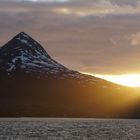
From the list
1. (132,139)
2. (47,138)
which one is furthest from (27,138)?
(132,139)

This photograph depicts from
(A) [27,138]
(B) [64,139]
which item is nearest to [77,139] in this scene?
(B) [64,139]

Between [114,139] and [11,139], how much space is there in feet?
86.6

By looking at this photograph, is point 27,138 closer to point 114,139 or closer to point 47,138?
point 47,138

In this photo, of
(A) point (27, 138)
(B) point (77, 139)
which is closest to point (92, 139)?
(B) point (77, 139)

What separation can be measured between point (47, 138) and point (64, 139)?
595 centimetres

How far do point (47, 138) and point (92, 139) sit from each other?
11.6m

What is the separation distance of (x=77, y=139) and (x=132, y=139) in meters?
14.0

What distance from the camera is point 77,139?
138m

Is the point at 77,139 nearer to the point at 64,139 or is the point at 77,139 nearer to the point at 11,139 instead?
the point at 64,139

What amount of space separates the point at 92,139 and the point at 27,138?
54.7ft

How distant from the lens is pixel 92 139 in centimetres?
13838

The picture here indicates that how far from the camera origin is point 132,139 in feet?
456

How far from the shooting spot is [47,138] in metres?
140

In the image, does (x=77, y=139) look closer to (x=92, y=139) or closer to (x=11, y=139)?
(x=92, y=139)
